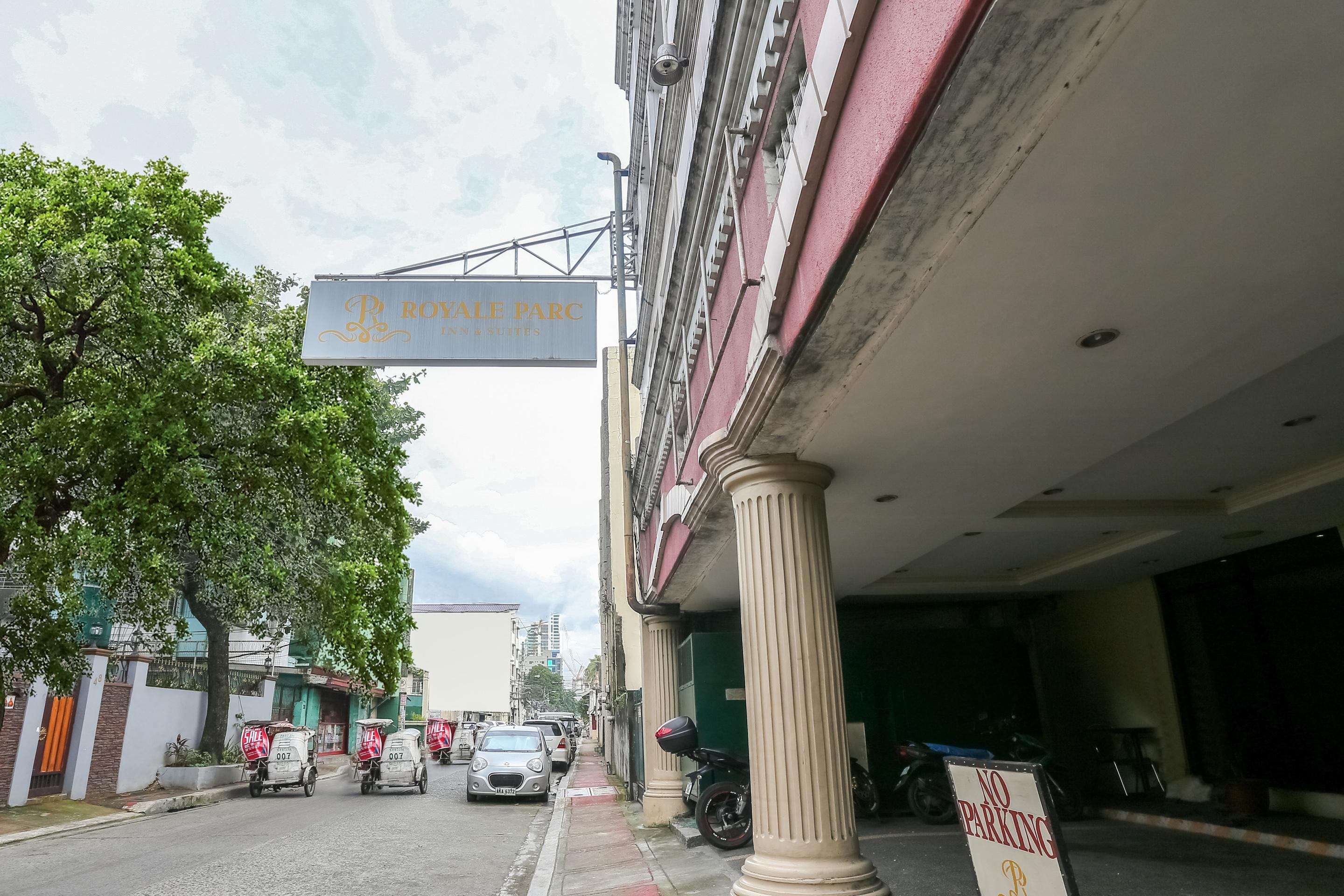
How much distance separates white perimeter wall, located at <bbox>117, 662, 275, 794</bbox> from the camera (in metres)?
18.3

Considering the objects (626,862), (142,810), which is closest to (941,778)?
(626,862)

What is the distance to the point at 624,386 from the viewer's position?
13.4 meters

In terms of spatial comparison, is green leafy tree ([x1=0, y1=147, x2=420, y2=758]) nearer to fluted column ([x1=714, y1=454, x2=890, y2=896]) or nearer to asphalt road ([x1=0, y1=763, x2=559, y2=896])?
asphalt road ([x1=0, y1=763, x2=559, y2=896])

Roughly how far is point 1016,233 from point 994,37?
104 centimetres

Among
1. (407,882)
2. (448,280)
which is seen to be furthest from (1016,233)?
(407,882)

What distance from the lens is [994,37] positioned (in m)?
2.18

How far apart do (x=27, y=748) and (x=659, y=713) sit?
430 inches

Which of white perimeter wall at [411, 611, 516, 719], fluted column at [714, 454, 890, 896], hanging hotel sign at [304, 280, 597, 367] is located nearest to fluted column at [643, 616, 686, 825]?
hanging hotel sign at [304, 280, 597, 367]

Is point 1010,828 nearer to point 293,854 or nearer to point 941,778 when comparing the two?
point 941,778

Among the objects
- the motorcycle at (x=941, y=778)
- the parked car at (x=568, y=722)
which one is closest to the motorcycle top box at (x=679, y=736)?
the motorcycle at (x=941, y=778)

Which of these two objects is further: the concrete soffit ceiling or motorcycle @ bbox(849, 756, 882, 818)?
motorcycle @ bbox(849, 756, 882, 818)

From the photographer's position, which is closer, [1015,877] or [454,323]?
[1015,877]

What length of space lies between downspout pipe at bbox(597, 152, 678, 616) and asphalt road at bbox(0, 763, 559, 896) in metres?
3.51

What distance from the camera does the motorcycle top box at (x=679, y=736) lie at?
9.83 metres
